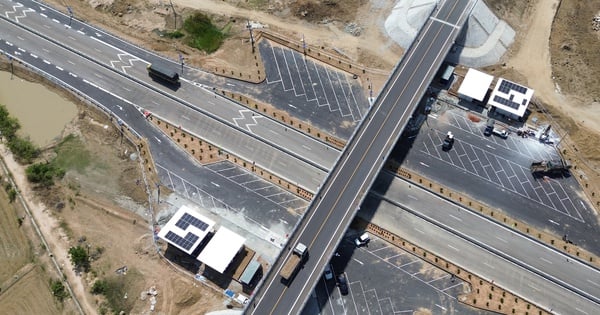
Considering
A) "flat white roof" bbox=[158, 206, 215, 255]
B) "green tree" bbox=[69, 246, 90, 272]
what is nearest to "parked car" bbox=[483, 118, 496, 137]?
"flat white roof" bbox=[158, 206, 215, 255]

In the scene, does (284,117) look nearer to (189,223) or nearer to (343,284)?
(189,223)

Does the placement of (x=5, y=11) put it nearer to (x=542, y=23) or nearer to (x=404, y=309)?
(x=404, y=309)

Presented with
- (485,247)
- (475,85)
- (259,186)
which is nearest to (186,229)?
(259,186)

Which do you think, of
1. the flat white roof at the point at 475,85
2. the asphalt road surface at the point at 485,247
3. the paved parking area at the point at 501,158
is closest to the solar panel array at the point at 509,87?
the flat white roof at the point at 475,85

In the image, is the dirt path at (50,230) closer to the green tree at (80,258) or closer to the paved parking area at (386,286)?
the green tree at (80,258)

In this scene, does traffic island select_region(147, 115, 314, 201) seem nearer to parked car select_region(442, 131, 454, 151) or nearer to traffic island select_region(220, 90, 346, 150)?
traffic island select_region(220, 90, 346, 150)
